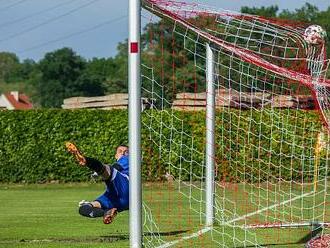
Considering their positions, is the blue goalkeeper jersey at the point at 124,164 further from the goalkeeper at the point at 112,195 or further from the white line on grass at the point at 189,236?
the white line on grass at the point at 189,236

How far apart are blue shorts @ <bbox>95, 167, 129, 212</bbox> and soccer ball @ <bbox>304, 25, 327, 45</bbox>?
11.9 feet

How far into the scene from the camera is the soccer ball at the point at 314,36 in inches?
542

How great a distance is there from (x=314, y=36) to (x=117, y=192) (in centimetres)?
395

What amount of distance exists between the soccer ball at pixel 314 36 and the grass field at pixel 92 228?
313 centimetres

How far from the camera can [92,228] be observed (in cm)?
1546

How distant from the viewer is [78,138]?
31.2 meters

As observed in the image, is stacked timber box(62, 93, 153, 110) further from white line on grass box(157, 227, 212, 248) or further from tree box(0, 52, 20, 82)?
tree box(0, 52, 20, 82)

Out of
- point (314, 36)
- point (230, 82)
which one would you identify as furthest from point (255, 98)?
point (314, 36)

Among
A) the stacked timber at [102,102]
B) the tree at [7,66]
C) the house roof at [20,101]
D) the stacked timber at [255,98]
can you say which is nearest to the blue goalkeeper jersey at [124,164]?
the stacked timber at [255,98]

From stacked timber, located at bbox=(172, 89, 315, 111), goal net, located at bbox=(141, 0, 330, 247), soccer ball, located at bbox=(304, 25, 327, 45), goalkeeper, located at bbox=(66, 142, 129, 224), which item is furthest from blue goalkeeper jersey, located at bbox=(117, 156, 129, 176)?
soccer ball, located at bbox=(304, 25, 327, 45)

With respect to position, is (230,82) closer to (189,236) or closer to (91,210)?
(189,236)

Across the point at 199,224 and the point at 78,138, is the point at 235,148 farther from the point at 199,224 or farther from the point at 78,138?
the point at 78,138

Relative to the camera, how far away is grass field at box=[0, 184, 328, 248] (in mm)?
13078

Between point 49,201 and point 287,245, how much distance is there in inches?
455
